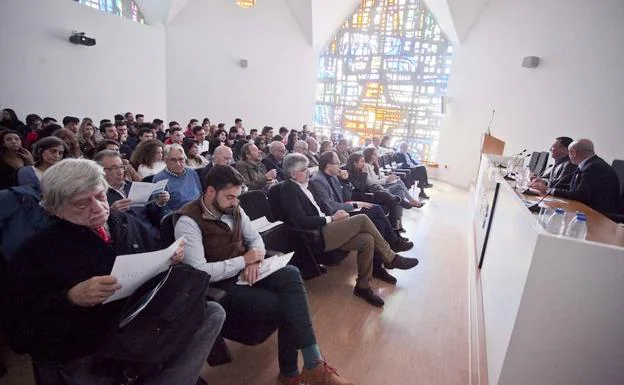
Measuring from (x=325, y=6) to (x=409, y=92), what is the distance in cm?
330

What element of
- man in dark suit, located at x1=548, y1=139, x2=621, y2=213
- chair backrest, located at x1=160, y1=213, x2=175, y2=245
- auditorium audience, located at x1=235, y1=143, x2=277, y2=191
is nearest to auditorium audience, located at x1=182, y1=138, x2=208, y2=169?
auditorium audience, located at x1=235, y1=143, x2=277, y2=191

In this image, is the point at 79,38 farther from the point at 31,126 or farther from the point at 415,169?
the point at 415,169

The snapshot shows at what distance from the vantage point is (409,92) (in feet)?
30.7

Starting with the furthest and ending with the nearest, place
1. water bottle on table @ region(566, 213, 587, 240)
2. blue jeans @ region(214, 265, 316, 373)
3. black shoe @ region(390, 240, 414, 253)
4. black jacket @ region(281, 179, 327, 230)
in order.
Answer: black shoe @ region(390, 240, 414, 253) < black jacket @ region(281, 179, 327, 230) < blue jeans @ region(214, 265, 316, 373) < water bottle on table @ region(566, 213, 587, 240)

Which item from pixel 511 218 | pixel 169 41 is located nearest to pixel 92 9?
pixel 169 41

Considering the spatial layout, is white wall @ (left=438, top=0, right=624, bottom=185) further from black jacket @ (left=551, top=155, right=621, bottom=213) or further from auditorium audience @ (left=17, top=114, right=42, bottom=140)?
auditorium audience @ (left=17, top=114, right=42, bottom=140)

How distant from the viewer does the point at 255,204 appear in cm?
245

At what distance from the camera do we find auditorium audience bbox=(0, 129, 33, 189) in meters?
2.82

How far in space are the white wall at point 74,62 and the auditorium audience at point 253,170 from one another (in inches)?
190

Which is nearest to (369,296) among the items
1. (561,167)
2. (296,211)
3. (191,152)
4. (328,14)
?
(296,211)

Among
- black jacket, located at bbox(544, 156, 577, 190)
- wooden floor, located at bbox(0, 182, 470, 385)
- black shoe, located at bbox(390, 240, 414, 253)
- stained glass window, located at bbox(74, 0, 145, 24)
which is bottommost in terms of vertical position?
wooden floor, located at bbox(0, 182, 470, 385)

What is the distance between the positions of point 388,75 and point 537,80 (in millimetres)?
4129

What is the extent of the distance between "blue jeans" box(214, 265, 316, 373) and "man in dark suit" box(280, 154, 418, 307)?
88 centimetres

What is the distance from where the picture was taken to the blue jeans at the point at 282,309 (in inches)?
63.9
